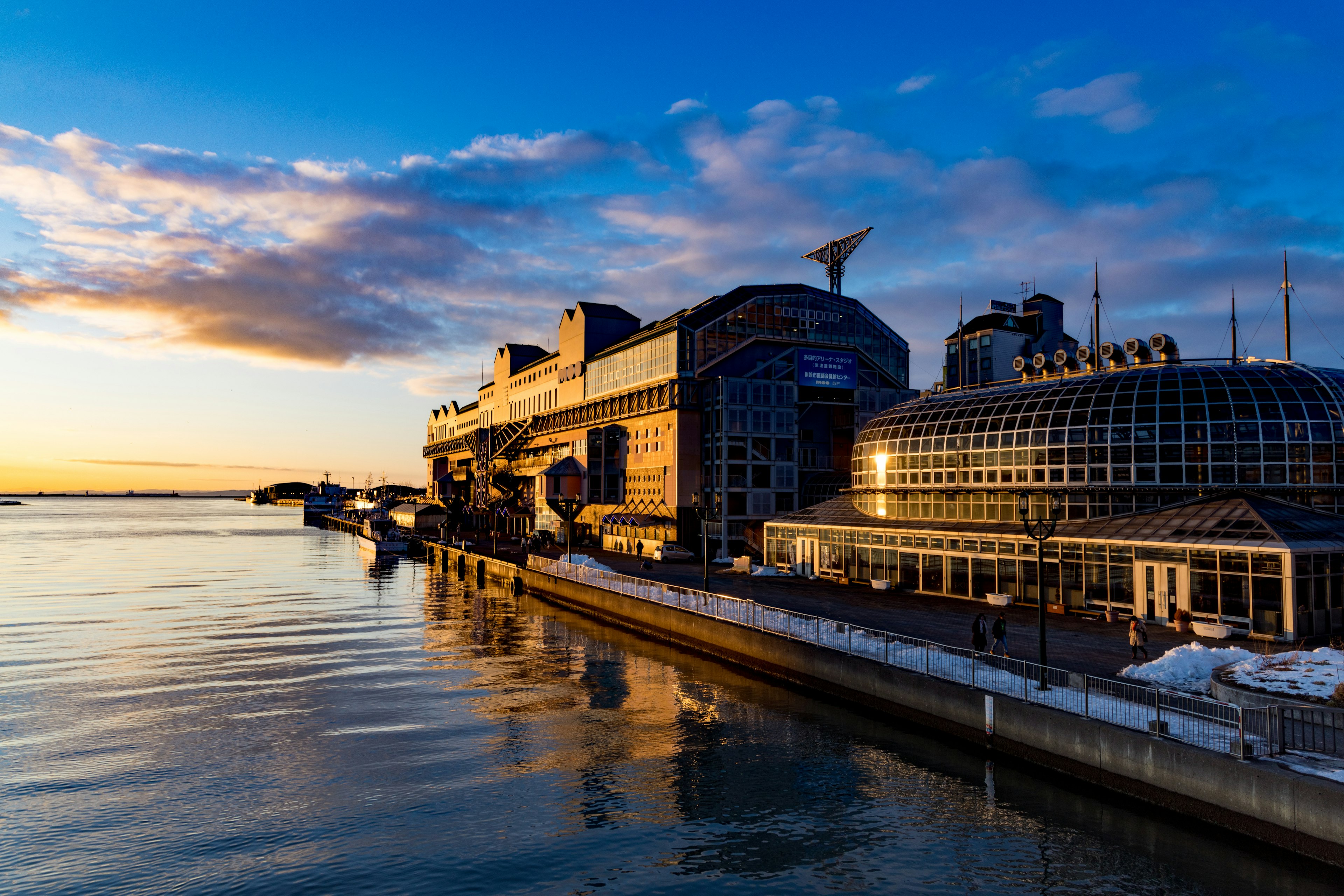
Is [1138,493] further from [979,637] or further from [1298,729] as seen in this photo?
[1298,729]

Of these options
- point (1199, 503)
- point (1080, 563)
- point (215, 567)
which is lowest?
point (215, 567)

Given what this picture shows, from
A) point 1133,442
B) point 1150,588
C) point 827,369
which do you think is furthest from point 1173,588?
point 827,369

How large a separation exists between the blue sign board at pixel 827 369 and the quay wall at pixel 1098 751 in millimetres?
46742

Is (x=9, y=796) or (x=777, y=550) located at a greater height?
(x=777, y=550)

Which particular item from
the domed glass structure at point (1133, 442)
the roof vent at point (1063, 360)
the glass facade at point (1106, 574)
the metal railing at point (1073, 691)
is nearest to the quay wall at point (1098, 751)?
the metal railing at point (1073, 691)

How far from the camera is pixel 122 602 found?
65250 mm

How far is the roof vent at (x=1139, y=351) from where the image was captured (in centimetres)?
4900

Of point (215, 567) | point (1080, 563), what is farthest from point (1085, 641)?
point (215, 567)

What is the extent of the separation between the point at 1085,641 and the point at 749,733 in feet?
49.9

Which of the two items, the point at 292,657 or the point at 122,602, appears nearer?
the point at 292,657

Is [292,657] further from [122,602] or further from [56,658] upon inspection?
[122,602]

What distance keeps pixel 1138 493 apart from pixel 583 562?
41.9 metres

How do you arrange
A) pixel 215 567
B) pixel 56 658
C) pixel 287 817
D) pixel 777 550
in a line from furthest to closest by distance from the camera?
pixel 215 567 → pixel 777 550 → pixel 56 658 → pixel 287 817

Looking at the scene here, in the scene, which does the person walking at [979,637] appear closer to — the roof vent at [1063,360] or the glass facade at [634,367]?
the roof vent at [1063,360]
